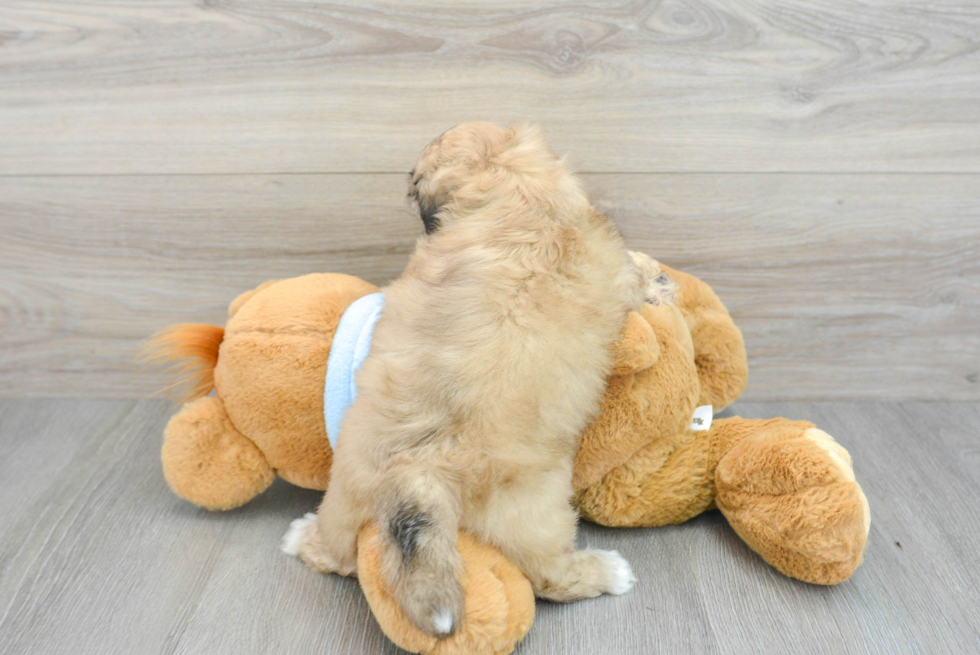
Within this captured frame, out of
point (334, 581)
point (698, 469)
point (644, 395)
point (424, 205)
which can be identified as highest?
point (424, 205)

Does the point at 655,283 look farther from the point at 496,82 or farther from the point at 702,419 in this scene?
the point at 496,82

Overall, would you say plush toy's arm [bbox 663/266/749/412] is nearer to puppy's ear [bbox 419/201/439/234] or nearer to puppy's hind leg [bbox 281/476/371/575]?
puppy's ear [bbox 419/201/439/234]

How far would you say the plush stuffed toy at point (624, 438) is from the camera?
96 cm

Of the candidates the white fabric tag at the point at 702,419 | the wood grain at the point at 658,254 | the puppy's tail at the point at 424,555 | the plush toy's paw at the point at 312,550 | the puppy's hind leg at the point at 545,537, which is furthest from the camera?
the wood grain at the point at 658,254

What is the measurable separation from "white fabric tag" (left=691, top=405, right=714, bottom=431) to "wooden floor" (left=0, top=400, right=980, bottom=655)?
5.9 inches

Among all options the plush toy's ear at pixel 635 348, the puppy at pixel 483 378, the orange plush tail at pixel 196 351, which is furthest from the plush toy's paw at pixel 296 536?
the plush toy's ear at pixel 635 348

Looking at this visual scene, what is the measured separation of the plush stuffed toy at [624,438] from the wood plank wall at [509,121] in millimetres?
217

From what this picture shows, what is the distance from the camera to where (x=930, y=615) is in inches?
37.7

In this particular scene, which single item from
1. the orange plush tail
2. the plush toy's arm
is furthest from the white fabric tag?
the orange plush tail

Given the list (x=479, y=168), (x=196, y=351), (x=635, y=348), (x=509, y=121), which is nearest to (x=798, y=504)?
(x=635, y=348)

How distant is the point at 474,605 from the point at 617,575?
0.25 m

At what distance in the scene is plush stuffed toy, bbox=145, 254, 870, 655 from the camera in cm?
96

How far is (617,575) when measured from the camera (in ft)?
3.24

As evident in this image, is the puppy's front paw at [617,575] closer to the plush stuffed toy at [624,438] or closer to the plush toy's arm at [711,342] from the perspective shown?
the plush stuffed toy at [624,438]
